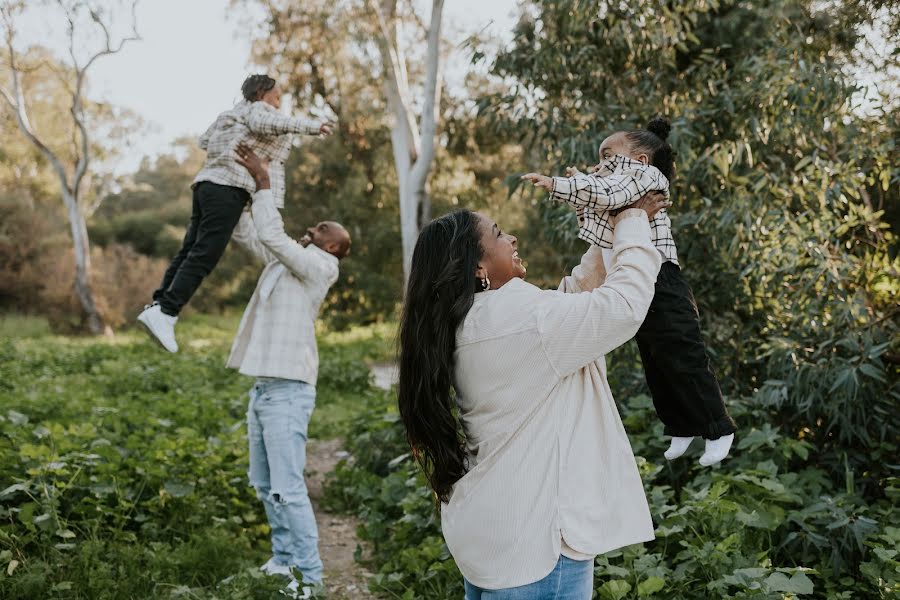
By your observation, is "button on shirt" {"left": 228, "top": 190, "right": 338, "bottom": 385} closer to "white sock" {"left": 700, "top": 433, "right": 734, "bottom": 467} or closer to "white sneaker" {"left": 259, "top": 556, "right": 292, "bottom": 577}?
"white sneaker" {"left": 259, "top": 556, "right": 292, "bottom": 577}

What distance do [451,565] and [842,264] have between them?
267cm

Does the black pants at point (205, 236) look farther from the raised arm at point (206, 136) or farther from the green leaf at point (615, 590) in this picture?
the green leaf at point (615, 590)

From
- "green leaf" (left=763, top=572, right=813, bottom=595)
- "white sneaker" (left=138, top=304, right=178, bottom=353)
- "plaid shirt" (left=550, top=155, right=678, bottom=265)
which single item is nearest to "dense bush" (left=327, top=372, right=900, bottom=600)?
"green leaf" (left=763, top=572, right=813, bottom=595)

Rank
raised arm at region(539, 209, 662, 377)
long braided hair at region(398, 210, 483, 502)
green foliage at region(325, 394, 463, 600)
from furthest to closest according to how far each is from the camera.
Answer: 1. green foliage at region(325, 394, 463, 600)
2. long braided hair at region(398, 210, 483, 502)
3. raised arm at region(539, 209, 662, 377)

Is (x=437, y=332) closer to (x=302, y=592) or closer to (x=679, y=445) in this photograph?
(x=679, y=445)

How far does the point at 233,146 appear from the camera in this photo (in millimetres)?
4035

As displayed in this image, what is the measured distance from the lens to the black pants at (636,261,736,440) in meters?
2.28

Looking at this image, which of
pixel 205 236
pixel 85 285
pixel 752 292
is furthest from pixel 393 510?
pixel 85 285

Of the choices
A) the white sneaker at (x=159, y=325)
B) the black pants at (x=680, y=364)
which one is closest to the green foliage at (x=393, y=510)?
the white sneaker at (x=159, y=325)

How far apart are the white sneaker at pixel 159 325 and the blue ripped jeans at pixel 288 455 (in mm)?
535

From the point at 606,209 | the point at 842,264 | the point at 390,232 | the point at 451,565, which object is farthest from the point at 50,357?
the point at 606,209

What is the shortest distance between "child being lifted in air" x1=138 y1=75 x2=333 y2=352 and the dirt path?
1.58 meters

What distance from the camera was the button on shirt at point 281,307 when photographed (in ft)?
12.4

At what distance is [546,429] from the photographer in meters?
1.83
